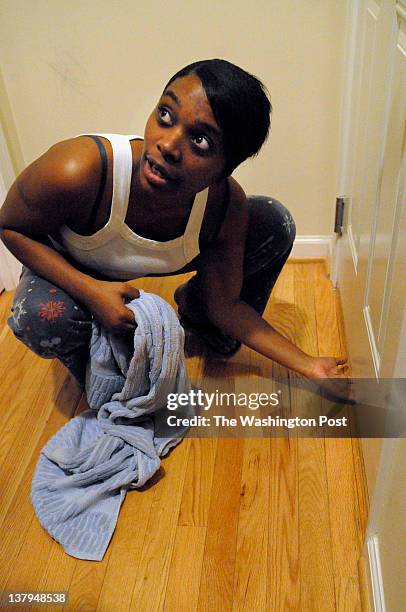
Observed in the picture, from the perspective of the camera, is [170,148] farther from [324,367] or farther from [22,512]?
[22,512]

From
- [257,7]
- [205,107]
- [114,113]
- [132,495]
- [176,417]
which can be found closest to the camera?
[205,107]

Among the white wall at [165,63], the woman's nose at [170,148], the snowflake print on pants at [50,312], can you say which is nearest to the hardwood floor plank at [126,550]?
the snowflake print on pants at [50,312]

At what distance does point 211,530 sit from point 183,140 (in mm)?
613

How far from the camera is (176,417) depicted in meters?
1.12

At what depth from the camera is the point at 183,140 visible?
31.8 inches

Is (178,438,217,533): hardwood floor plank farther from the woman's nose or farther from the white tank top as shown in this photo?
the woman's nose

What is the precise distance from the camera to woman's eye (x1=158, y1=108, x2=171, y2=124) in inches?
31.9

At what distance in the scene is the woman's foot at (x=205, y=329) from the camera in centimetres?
129

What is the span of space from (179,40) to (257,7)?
7.5 inches

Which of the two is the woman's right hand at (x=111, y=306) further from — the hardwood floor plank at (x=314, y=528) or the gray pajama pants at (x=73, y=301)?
the hardwood floor plank at (x=314, y=528)

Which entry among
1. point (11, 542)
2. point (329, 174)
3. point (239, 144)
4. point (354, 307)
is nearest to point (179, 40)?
point (329, 174)

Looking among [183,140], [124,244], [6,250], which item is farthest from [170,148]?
[6,250]

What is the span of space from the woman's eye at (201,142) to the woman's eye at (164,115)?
0.15ft

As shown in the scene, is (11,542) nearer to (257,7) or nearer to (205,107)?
(205,107)
